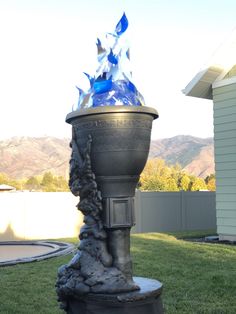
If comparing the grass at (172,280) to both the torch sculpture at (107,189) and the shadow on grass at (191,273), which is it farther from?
the torch sculpture at (107,189)

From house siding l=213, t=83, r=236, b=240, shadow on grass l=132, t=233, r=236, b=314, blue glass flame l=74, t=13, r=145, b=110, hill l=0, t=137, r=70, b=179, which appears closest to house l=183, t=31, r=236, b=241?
house siding l=213, t=83, r=236, b=240

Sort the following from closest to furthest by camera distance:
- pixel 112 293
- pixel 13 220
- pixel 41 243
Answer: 1. pixel 112 293
2. pixel 41 243
3. pixel 13 220

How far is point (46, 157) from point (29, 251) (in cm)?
14926

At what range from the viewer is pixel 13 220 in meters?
15.3

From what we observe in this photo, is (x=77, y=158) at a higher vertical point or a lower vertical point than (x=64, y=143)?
lower

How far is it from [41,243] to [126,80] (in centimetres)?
938

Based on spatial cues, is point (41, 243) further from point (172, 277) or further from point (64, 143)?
point (64, 143)

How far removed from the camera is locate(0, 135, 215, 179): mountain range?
465 feet

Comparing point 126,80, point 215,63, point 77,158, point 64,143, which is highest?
point 64,143

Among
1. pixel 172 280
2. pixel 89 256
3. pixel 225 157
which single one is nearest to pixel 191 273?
pixel 172 280

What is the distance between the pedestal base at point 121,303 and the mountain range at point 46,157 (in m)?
132

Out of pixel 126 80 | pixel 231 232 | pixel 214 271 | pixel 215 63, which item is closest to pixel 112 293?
pixel 126 80

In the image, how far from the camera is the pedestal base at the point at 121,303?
3.79 metres

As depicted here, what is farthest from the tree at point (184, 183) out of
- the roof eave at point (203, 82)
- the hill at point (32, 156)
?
the hill at point (32, 156)
